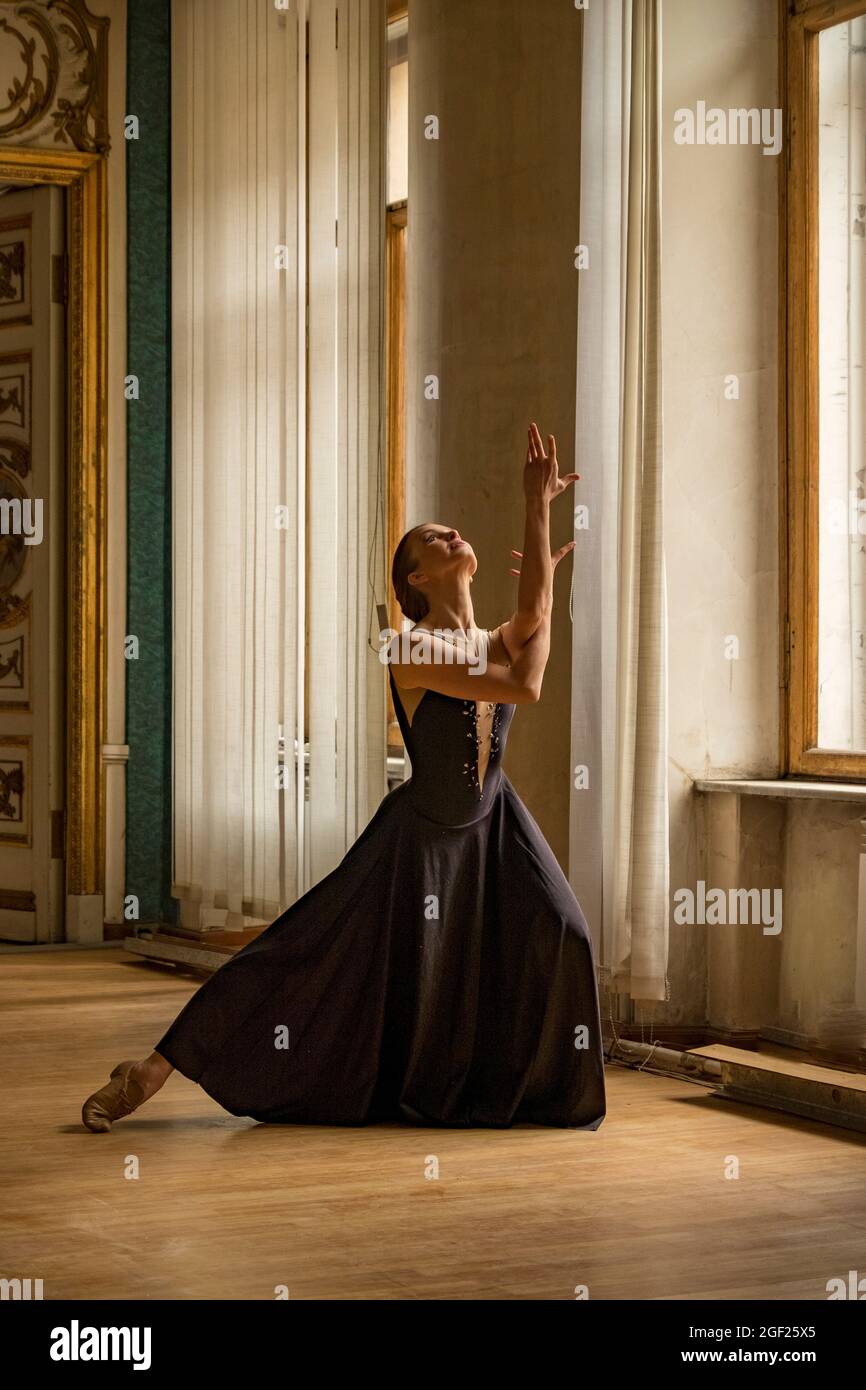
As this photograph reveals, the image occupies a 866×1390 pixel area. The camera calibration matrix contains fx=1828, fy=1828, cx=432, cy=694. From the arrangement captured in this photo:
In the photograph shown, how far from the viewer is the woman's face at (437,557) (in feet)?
12.9

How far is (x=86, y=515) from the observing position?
737cm

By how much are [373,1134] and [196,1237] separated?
Answer: 0.85 metres

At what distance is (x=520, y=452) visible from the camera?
201 inches

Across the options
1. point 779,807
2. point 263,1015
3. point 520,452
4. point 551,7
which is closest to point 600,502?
point 520,452

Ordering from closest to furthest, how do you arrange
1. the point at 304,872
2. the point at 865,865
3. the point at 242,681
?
the point at 865,865 < the point at 304,872 < the point at 242,681

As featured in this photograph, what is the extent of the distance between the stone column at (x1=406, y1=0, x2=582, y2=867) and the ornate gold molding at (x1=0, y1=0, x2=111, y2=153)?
7.09 feet

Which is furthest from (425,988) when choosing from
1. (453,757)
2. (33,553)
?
(33,553)

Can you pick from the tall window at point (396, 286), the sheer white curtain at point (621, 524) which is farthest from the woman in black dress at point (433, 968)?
the tall window at point (396, 286)

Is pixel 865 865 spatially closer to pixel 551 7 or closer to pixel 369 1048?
pixel 369 1048

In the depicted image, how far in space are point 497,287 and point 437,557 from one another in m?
1.51

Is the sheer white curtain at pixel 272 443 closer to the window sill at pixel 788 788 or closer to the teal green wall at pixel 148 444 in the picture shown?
the teal green wall at pixel 148 444

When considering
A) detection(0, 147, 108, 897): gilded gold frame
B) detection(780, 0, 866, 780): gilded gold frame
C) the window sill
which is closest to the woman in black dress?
the window sill

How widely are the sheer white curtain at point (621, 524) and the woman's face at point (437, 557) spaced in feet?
2.62

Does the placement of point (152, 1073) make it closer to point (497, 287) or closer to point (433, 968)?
point (433, 968)
